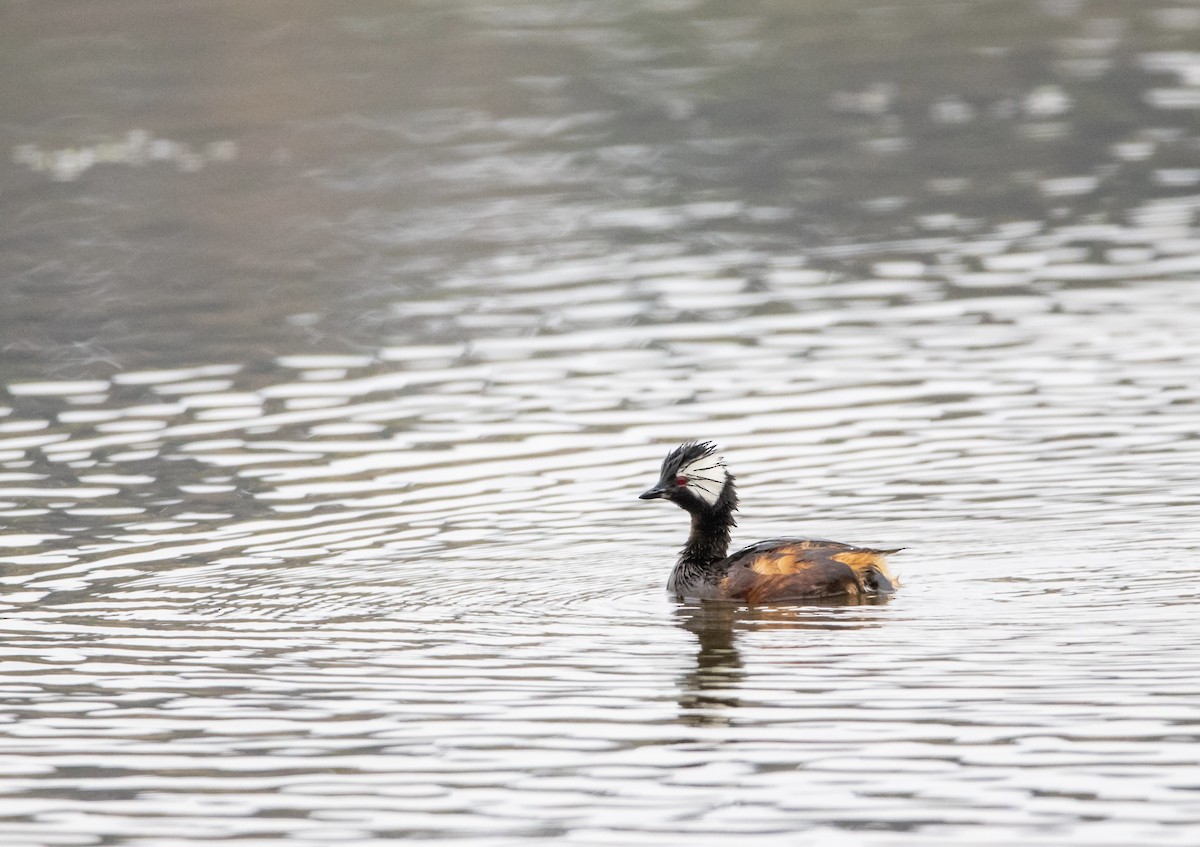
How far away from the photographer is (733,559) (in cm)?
1374

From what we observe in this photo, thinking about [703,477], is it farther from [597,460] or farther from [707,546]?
[597,460]

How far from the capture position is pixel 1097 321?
21016mm

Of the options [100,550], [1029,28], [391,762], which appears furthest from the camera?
[1029,28]

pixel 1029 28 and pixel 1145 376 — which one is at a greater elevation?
pixel 1029 28

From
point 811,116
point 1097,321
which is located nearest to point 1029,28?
point 811,116

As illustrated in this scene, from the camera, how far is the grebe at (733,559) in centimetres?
1338

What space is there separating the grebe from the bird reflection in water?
98mm

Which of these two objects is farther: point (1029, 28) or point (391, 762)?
point (1029, 28)

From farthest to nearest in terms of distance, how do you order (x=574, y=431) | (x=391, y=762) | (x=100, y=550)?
(x=574, y=431), (x=100, y=550), (x=391, y=762)

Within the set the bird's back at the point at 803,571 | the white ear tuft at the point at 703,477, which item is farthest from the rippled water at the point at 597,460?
the white ear tuft at the point at 703,477

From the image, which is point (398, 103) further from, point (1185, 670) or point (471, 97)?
point (1185, 670)

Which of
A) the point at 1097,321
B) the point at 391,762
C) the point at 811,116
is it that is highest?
the point at 811,116

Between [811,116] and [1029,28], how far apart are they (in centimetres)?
1231

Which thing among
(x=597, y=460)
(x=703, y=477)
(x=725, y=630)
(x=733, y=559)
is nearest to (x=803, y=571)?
(x=733, y=559)
